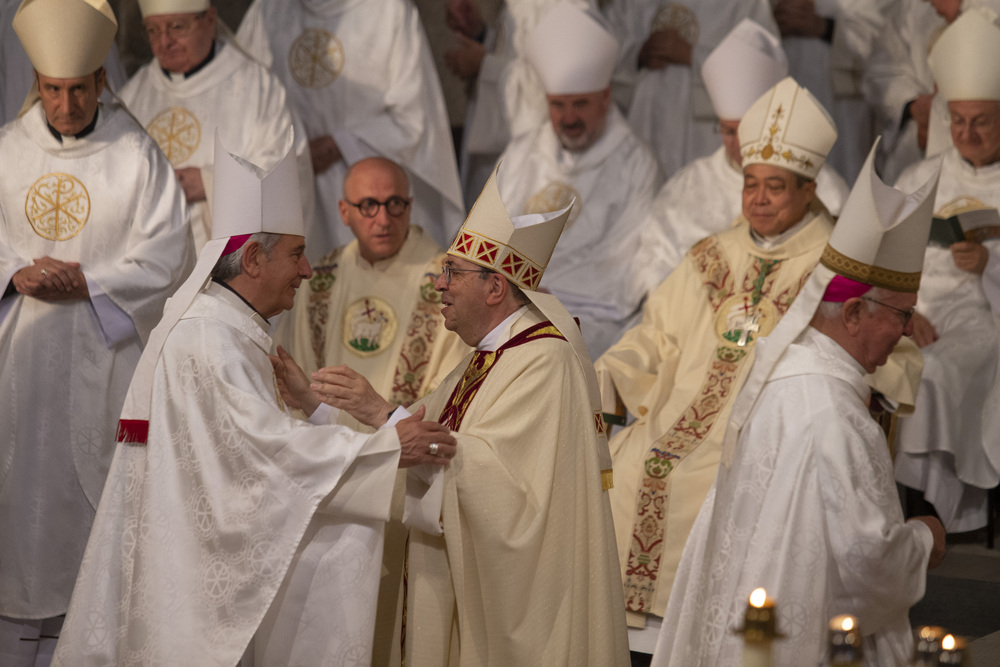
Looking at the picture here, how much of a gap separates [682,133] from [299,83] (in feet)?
8.36

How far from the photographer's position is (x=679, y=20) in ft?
27.8

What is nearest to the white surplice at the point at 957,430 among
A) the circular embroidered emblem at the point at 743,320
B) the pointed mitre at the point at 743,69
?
the circular embroidered emblem at the point at 743,320

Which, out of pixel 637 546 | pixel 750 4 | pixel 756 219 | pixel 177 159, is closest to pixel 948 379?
pixel 756 219

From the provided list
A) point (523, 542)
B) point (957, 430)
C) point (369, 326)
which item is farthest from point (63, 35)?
point (957, 430)

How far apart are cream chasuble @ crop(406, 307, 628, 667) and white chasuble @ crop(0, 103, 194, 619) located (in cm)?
209

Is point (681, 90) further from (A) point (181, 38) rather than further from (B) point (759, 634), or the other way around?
(B) point (759, 634)

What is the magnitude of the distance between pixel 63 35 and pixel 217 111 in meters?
1.55

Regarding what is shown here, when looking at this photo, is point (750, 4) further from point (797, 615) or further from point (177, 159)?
point (797, 615)

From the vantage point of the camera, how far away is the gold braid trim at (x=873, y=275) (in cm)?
361

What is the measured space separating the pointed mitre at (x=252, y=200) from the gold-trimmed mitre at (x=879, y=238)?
161cm

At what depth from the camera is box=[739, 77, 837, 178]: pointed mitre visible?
563 centimetres

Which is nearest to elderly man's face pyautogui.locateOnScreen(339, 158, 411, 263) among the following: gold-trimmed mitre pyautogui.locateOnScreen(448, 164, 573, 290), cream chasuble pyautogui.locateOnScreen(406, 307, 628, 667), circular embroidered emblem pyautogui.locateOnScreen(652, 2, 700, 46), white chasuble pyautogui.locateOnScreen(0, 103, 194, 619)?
white chasuble pyautogui.locateOnScreen(0, 103, 194, 619)

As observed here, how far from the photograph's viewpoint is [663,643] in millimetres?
3926

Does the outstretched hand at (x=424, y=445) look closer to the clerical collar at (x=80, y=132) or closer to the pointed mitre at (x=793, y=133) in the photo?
the clerical collar at (x=80, y=132)
